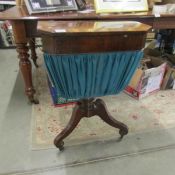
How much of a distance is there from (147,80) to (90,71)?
0.91 metres

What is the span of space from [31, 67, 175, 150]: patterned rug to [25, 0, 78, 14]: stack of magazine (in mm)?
741

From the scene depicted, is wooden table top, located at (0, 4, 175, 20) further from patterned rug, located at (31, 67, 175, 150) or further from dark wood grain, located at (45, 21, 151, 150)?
patterned rug, located at (31, 67, 175, 150)

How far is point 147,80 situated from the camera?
5.81 feet

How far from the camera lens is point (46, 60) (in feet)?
3.19

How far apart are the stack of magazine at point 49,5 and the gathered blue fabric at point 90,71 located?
62 cm

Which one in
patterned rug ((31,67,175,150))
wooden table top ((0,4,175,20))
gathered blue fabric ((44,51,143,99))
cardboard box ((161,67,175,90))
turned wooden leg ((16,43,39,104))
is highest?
wooden table top ((0,4,175,20))

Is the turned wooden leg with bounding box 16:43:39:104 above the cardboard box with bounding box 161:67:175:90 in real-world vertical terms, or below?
above

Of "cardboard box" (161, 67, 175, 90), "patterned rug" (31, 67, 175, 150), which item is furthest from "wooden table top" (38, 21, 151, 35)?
"cardboard box" (161, 67, 175, 90)

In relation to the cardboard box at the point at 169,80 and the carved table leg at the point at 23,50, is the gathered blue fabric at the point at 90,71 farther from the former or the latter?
the cardboard box at the point at 169,80

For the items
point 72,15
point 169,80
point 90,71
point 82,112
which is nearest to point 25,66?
point 72,15

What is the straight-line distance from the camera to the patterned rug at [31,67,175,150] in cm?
143

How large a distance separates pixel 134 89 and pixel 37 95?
2.79 ft

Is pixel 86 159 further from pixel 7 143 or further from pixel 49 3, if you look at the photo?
pixel 49 3

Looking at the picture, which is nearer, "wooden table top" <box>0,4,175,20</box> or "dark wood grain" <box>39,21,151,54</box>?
"dark wood grain" <box>39,21,151,54</box>
